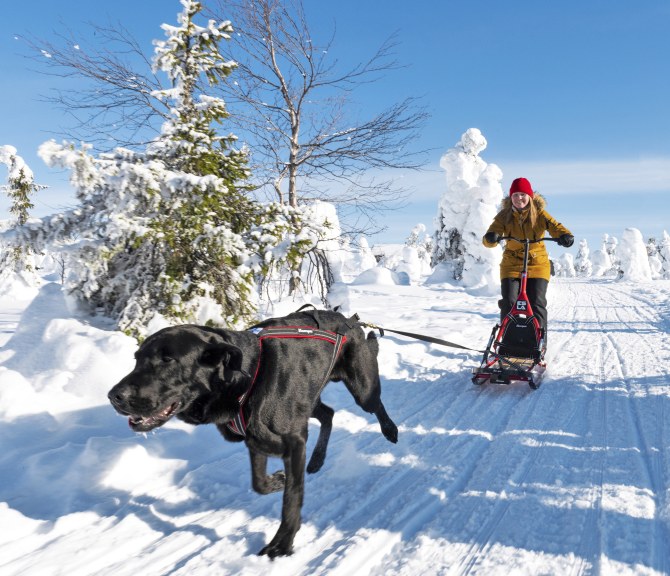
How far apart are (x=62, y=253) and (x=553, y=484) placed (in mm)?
4848

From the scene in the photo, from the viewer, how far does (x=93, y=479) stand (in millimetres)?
3096

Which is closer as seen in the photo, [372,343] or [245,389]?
[245,389]

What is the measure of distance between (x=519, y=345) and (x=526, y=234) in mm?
1320

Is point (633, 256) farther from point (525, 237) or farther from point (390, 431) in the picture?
point (390, 431)

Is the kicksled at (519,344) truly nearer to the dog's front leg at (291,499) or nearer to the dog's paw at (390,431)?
the dog's paw at (390,431)

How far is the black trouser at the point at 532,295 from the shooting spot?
18.4 ft

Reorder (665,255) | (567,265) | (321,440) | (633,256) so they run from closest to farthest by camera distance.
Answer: (321,440) → (633,256) → (665,255) → (567,265)

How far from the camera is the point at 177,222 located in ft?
17.4

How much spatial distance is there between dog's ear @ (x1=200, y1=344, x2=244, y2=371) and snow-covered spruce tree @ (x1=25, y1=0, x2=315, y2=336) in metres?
2.91

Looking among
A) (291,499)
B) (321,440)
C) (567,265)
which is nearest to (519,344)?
(321,440)

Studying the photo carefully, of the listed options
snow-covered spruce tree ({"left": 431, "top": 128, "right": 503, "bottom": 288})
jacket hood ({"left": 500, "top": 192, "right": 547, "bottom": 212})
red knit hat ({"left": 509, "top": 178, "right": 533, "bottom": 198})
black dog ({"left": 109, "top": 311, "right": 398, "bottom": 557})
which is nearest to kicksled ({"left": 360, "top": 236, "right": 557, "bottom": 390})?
jacket hood ({"left": 500, "top": 192, "right": 547, "bottom": 212})

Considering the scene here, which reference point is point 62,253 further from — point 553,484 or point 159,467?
point 553,484

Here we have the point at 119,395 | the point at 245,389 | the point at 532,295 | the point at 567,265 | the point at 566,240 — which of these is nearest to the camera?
the point at 119,395

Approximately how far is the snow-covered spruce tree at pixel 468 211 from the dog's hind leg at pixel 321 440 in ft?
91.7
